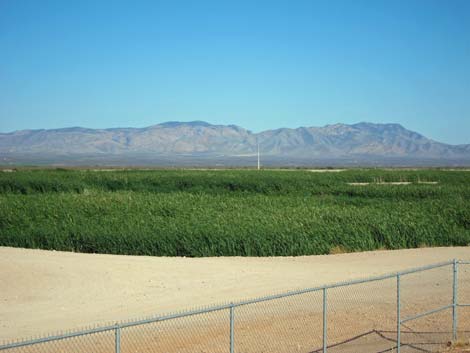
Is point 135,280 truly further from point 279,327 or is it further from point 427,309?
point 427,309

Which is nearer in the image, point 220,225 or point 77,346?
point 77,346

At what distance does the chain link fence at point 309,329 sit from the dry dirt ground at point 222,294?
40 mm

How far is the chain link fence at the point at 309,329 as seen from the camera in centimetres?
1481

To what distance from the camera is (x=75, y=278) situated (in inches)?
894

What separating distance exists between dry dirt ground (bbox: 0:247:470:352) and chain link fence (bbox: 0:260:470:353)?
40 mm

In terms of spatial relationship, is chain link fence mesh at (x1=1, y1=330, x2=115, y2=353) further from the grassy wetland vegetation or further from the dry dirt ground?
the grassy wetland vegetation

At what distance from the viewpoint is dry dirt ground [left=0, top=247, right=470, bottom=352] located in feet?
53.1

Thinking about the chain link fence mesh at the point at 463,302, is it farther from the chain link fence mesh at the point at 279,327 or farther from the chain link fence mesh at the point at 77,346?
the chain link fence mesh at the point at 77,346

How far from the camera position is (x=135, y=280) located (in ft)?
74.6

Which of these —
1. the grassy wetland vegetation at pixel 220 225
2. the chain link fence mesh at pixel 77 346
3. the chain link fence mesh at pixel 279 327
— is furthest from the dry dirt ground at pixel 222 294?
the grassy wetland vegetation at pixel 220 225

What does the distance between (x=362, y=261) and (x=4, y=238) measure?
1515 cm

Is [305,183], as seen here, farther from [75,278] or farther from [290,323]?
[290,323]

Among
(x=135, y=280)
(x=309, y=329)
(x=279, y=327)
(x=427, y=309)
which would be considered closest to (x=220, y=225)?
(x=135, y=280)

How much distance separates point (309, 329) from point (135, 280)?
7804 millimetres
